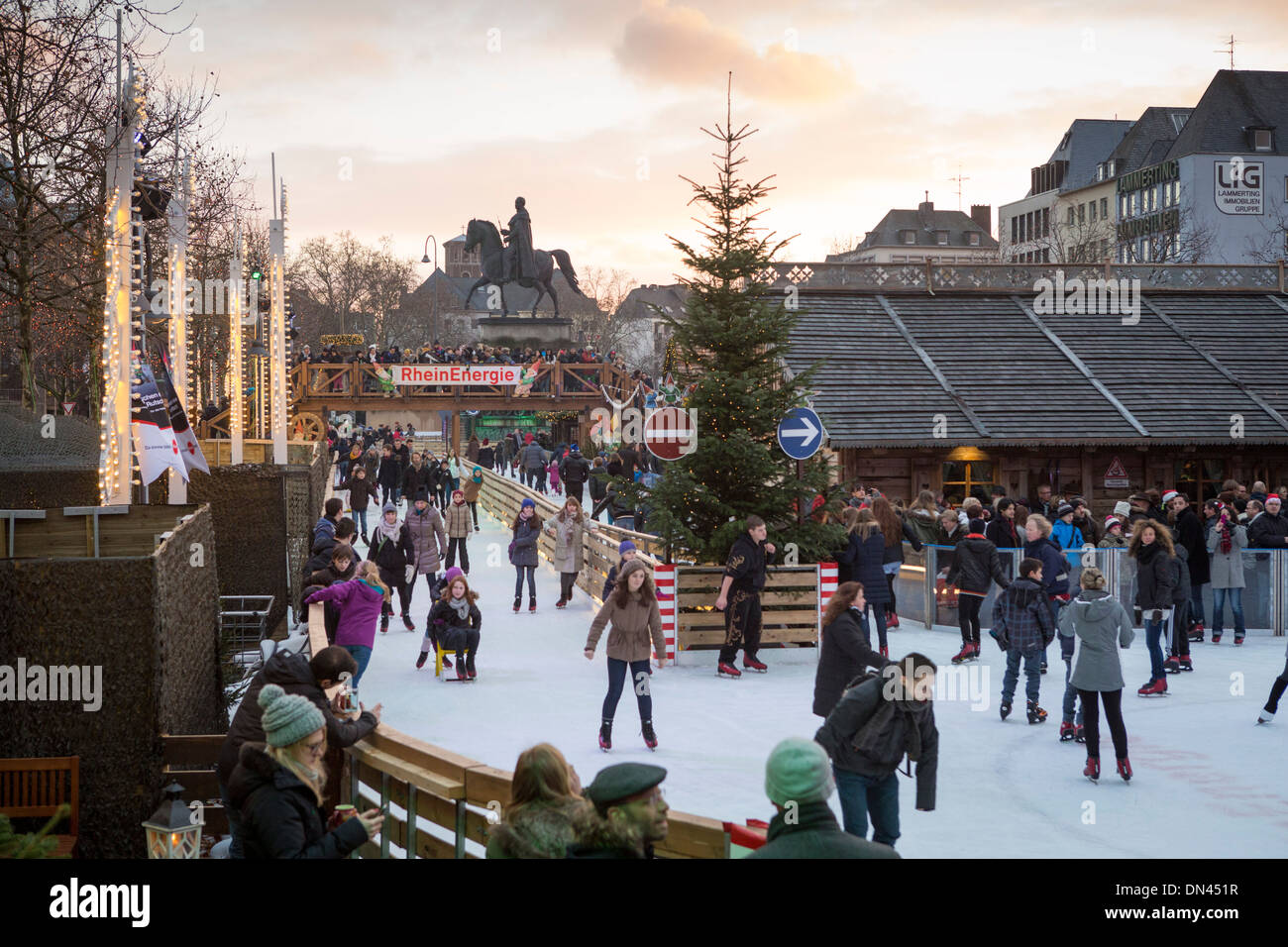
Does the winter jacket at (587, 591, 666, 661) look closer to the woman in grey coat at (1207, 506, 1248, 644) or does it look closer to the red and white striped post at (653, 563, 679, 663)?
the red and white striped post at (653, 563, 679, 663)

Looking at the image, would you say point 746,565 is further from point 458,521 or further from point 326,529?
point 458,521

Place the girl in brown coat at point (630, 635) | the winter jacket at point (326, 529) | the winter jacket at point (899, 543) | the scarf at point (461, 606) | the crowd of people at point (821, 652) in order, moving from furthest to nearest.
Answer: the winter jacket at point (899, 543), the winter jacket at point (326, 529), the scarf at point (461, 606), the girl in brown coat at point (630, 635), the crowd of people at point (821, 652)

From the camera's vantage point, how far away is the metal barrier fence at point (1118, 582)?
18156mm

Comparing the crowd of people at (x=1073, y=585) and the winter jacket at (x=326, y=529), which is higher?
the winter jacket at (x=326, y=529)

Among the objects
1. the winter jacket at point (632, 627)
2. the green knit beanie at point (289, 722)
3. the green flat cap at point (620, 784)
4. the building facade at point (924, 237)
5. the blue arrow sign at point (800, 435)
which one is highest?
the building facade at point (924, 237)

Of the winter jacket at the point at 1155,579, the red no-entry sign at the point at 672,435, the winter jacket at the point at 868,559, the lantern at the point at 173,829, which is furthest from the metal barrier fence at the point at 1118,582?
the lantern at the point at 173,829

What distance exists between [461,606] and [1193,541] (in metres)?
9.35

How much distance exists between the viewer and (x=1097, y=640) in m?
10.5

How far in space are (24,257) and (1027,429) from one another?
2016cm

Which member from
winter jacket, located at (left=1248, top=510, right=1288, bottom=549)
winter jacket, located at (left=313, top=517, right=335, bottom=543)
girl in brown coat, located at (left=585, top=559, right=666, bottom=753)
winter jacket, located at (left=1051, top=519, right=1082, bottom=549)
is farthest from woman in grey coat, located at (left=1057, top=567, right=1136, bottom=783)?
winter jacket, located at (left=313, top=517, right=335, bottom=543)

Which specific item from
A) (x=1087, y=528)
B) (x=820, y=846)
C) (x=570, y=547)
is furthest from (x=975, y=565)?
(x=820, y=846)

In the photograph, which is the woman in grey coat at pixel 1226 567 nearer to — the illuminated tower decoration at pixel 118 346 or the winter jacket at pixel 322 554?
the winter jacket at pixel 322 554

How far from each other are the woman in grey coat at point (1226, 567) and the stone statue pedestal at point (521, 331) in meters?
39.2

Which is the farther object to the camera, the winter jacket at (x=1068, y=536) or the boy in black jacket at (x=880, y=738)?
the winter jacket at (x=1068, y=536)
